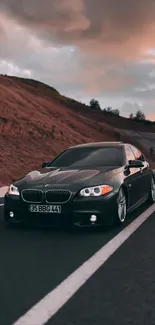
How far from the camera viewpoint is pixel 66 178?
293 inches

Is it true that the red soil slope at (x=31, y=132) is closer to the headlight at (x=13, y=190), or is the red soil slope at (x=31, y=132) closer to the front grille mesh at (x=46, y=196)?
the headlight at (x=13, y=190)

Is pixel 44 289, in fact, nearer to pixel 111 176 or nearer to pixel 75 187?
pixel 75 187

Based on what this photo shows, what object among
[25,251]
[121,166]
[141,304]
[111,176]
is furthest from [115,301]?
[121,166]

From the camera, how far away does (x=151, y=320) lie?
375 centimetres

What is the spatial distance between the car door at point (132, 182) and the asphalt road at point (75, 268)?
0.90 metres

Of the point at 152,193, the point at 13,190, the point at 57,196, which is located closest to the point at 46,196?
the point at 57,196

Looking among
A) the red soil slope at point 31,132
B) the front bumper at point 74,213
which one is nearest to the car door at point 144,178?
the front bumper at point 74,213

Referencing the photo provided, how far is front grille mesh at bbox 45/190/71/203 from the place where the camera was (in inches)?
279

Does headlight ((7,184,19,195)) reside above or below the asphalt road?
above

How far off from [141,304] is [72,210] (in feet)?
9.97

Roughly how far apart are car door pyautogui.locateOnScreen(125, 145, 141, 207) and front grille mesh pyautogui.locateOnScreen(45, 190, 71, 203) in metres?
1.49

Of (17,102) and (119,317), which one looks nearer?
(119,317)

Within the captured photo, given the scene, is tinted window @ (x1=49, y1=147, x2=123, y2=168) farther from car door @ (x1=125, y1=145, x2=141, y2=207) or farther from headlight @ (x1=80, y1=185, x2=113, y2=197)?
headlight @ (x1=80, y1=185, x2=113, y2=197)

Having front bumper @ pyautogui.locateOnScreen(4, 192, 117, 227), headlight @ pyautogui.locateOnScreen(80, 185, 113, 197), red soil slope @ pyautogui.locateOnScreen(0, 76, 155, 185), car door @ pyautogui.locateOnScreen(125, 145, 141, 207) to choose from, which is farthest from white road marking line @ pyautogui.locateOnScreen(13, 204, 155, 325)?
red soil slope @ pyautogui.locateOnScreen(0, 76, 155, 185)
